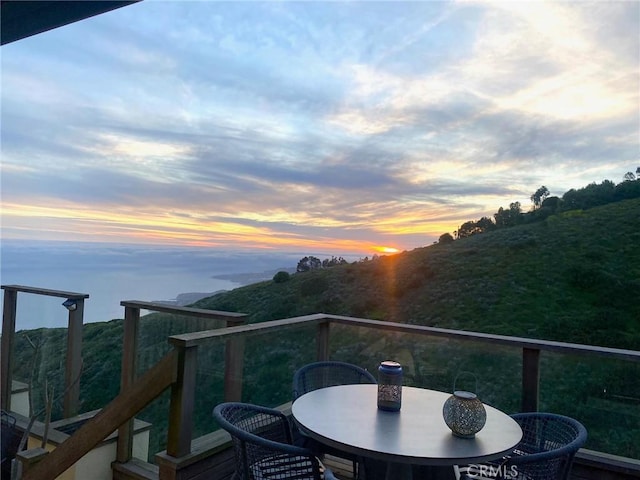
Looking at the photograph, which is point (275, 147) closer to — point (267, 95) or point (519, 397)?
point (267, 95)

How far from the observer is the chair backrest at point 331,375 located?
318cm

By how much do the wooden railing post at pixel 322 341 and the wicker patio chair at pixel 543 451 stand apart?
5.03 feet

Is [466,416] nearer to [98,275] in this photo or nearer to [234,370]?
[234,370]

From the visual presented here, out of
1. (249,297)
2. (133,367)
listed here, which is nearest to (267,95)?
(133,367)

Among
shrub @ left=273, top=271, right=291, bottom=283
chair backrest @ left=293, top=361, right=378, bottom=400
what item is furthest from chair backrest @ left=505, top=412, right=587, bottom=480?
shrub @ left=273, top=271, right=291, bottom=283

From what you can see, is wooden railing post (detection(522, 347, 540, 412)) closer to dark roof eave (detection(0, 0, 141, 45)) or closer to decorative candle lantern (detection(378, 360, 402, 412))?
decorative candle lantern (detection(378, 360, 402, 412))

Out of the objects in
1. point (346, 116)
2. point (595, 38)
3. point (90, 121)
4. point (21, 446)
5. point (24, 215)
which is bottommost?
point (21, 446)

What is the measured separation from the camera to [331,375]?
3.31m

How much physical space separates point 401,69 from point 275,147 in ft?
9.23

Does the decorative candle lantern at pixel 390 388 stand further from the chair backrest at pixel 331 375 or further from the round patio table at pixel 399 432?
the chair backrest at pixel 331 375

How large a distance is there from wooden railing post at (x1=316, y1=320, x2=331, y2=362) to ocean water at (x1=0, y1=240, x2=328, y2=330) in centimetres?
171

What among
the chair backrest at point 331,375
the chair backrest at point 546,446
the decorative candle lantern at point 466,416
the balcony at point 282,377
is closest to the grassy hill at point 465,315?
the balcony at point 282,377

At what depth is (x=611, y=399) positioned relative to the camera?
3.03 meters

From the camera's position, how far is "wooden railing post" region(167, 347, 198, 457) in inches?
96.3
